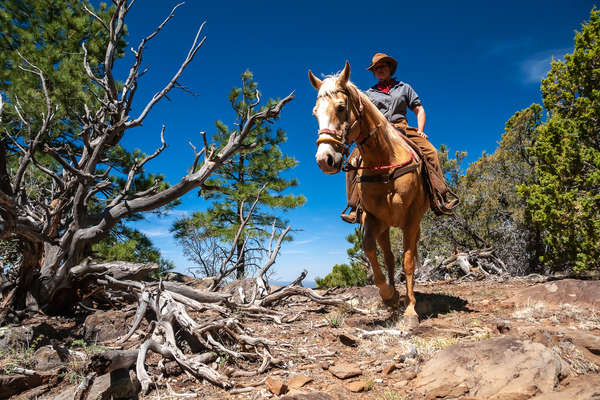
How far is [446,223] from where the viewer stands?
35.8 ft

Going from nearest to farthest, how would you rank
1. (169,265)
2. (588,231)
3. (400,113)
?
(400,113)
(588,231)
(169,265)

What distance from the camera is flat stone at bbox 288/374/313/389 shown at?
88.4 inches

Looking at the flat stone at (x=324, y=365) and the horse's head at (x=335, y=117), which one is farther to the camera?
the horse's head at (x=335, y=117)

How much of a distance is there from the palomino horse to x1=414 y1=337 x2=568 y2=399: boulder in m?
1.57

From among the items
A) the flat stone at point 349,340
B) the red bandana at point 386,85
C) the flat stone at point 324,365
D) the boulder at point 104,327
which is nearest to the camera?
the flat stone at point 324,365

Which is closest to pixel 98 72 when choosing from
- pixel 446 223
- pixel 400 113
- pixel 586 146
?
pixel 400 113

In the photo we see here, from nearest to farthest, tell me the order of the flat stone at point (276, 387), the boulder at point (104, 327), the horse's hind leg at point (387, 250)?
the flat stone at point (276, 387) < the boulder at point (104, 327) < the horse's hind leg at point (387, 250)

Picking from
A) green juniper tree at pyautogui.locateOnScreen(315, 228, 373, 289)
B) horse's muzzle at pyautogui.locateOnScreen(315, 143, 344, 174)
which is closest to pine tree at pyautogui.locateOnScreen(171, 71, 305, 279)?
green juniper tree at pyautogui.locateOnScreen(315, 228, 373, 289)

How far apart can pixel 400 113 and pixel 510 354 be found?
400cm

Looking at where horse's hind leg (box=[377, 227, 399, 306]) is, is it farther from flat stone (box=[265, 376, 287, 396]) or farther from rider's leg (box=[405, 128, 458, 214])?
flat stone (box=[265, 376, 287, 396])

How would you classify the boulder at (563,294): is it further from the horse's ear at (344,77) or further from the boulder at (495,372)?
the horse's ear at (344,77)

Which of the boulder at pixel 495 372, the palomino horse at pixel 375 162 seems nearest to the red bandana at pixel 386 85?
the palomino horse at pixel 375 162

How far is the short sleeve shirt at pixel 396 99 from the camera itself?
5055 millimetres

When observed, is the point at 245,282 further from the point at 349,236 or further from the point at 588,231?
the point at 349,236
